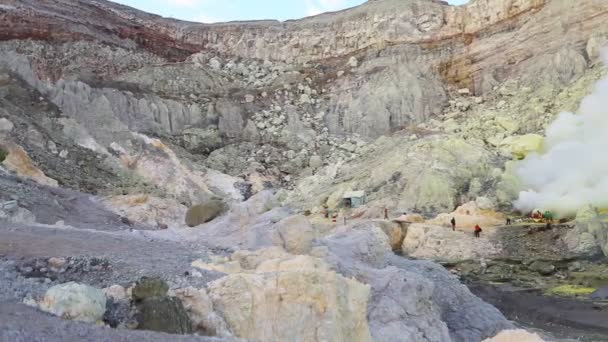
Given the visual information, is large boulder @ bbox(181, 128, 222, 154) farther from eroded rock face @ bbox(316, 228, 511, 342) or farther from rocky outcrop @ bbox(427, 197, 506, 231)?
eroded rock face @ bbox(316, 228, 511, 342)

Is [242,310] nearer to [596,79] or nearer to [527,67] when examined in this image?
[596,79]

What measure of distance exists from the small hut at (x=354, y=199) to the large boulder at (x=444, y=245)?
4.44m

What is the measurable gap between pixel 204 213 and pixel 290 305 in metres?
7.19

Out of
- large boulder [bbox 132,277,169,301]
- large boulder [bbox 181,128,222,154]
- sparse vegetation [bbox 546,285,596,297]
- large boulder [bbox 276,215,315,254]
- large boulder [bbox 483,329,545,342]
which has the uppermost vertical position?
large boulder [bbox 181,128,222,154]

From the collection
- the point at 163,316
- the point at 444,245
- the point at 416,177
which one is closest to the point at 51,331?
the point at 163,316

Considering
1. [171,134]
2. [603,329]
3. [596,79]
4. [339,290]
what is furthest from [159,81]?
[339,290]

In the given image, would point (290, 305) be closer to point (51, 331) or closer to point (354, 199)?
Answer: point (51, 331)

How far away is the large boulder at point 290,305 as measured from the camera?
759 cm

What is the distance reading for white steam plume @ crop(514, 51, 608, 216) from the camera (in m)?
24.2

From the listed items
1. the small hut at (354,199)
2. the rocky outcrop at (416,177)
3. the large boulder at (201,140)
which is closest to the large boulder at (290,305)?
the rocky outcrop at (416,177)

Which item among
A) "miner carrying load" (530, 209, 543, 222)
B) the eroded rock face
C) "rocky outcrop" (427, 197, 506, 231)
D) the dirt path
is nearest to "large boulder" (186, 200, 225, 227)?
the eroded rock face

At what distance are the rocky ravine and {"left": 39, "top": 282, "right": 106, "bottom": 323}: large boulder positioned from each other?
0.07ft

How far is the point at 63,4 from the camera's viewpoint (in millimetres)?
36906

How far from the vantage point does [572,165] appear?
85.3 feet
